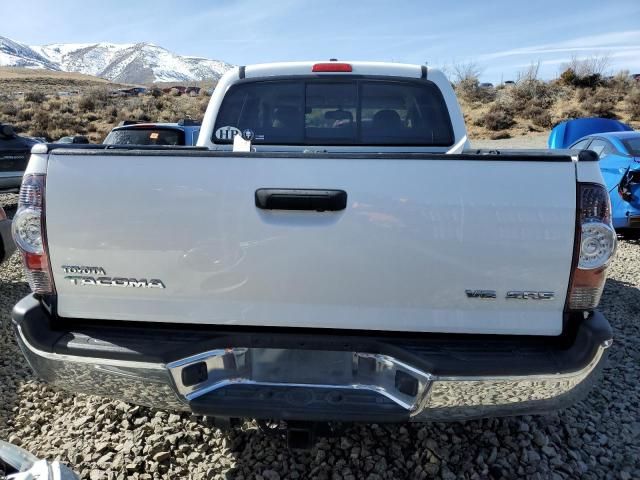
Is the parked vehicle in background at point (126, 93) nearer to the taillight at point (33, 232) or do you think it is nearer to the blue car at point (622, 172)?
the blue car at point (622, 172)

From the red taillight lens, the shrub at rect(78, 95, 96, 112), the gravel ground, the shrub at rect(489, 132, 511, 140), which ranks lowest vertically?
the shrub at rect(489, 132, 511, 140)

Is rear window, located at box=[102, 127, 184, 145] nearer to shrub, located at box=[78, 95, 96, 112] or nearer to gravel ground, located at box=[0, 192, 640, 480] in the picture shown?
gravel ground, located at box=[0, 192, 640, 480]

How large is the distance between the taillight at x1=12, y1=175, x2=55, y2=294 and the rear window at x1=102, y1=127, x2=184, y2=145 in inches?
214

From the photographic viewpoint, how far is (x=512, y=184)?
2000 millimetres

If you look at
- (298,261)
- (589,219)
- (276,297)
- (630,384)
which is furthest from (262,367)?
(630,384)

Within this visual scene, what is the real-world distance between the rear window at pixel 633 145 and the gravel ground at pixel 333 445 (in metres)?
5.60

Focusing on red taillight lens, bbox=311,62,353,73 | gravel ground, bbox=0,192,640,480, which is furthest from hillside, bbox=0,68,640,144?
gravel ground, bbox=0,192,640,480

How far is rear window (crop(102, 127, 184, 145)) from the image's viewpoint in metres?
7.42

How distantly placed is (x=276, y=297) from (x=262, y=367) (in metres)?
0.31

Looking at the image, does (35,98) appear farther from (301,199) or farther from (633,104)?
(301,199)

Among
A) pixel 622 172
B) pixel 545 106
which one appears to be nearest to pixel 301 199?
pixel 622 172

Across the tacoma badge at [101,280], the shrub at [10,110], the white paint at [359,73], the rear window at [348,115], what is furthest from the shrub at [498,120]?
the tacoma badge at [101,280]

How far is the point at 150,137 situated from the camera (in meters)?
7.39

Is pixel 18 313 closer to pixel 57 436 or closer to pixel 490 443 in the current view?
pixel 57 436
